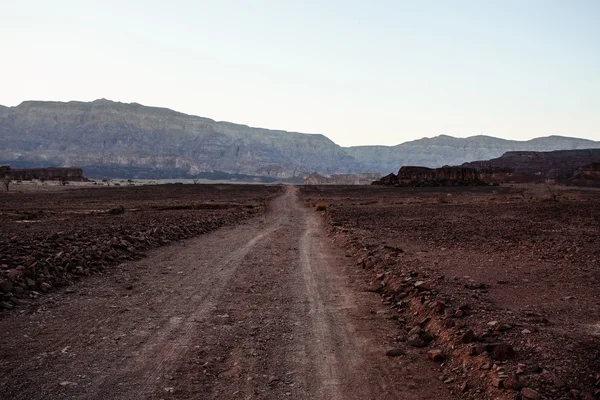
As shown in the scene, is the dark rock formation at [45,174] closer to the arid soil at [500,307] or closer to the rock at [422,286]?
the arid soil at [500,307]

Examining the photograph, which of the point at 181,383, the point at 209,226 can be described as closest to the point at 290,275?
the point at 181,383

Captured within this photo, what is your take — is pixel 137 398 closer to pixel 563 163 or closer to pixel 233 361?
pixel 233 361

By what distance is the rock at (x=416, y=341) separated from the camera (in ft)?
22.7

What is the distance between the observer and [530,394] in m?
4.77

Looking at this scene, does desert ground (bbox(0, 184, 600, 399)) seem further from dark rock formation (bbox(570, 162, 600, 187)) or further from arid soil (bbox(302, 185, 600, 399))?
dark rock formation (bbox(570, 162, 600, 187))

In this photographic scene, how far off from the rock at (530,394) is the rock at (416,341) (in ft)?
6.98

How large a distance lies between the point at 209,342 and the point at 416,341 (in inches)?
115

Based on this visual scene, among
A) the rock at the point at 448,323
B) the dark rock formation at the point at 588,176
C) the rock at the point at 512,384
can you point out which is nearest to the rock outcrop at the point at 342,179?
the dark rock formation at the point at 588,176

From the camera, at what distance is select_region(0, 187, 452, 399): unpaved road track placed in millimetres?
5492

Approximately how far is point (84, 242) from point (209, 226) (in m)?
10.0

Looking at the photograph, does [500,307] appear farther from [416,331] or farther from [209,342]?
[209,342]

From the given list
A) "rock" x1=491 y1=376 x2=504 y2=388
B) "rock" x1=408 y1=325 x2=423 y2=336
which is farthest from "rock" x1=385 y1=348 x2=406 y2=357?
"rock" x1=491 y1=376 x2=504 y2=388

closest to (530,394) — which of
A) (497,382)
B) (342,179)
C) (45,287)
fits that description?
(497,382)

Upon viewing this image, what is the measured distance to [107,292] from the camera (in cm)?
988
